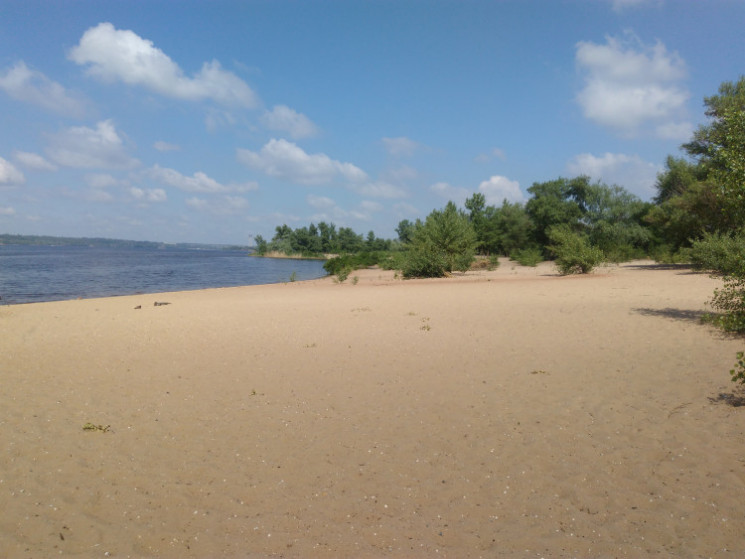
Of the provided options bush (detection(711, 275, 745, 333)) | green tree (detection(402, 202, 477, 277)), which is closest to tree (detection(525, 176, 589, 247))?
green tree (detection(402, 202, 477, 277))

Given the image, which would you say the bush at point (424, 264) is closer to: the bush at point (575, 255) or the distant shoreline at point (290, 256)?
the bush at point (575, 255)

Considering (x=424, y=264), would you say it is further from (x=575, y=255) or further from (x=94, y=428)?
(x=94, y=428)

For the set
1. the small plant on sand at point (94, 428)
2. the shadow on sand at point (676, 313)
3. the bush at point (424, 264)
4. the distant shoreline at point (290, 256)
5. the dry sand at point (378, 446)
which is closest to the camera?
the dry sand at point (378, 446)

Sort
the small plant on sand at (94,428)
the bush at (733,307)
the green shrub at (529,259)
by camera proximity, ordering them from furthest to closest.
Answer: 1. the green shrub at (529,259)
2. the bush at (733,307)
3. the small plant on sand at (94,428)

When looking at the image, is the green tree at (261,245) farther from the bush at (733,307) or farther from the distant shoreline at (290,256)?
the bush at (733,307)

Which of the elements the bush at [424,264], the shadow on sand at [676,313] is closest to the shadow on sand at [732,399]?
the shadow on sand at [676,313]

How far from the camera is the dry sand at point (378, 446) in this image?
11.4ft

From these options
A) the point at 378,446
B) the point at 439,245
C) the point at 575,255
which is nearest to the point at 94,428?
the point at 378,446

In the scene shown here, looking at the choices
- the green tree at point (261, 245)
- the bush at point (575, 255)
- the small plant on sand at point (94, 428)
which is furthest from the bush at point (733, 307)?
the green tree at point (261, 245)

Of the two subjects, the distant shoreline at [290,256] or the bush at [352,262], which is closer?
the bush at [352,262]

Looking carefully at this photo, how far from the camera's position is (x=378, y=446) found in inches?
198

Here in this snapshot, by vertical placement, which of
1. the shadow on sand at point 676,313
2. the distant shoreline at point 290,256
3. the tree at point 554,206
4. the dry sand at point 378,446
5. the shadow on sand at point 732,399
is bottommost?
the dry sand at point 378,446

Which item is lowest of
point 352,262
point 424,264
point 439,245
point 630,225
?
point 352,262

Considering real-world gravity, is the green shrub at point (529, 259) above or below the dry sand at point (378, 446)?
above
